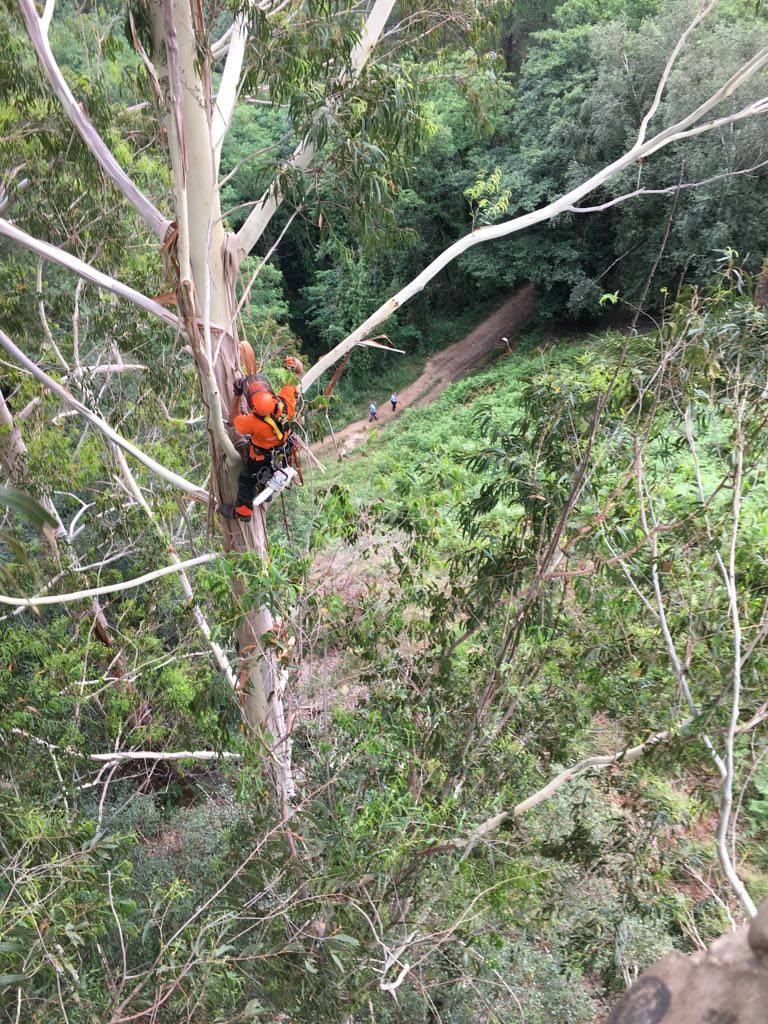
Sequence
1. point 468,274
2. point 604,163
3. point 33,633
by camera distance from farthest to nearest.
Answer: point 468,274, point 604,163, point 33,633

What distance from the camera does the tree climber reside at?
397 cm

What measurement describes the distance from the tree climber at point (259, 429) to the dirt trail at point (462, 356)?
17.0 metres

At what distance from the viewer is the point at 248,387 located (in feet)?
13.5

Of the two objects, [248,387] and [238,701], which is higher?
[248,387]

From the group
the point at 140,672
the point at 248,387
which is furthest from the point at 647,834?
the point at 140,672

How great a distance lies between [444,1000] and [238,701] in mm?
2192

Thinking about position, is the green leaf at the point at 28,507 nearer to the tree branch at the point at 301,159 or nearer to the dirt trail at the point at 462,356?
the tree branch at the point at 301,159

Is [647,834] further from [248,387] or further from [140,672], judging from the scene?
[140,672]

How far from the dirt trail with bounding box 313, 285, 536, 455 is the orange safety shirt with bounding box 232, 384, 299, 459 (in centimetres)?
1720

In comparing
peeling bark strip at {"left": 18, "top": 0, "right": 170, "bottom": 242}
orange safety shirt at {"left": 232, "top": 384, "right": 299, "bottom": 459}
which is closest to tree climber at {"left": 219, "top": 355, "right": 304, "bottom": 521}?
orange safety shirt at {"left": 232, "top": 384, "right": 299, "bottom": 459}

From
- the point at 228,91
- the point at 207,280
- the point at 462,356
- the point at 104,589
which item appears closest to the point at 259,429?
the point at 207,280

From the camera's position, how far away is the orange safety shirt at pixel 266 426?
157 inches

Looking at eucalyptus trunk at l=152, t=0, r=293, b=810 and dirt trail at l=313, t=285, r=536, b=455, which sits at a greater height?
eucalyptus trunk at l=152, t=0, r=293, b=810

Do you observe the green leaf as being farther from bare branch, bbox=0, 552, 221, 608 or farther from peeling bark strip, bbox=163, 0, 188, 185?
peeling bark strip, bbox=163, 0, 188, 185
